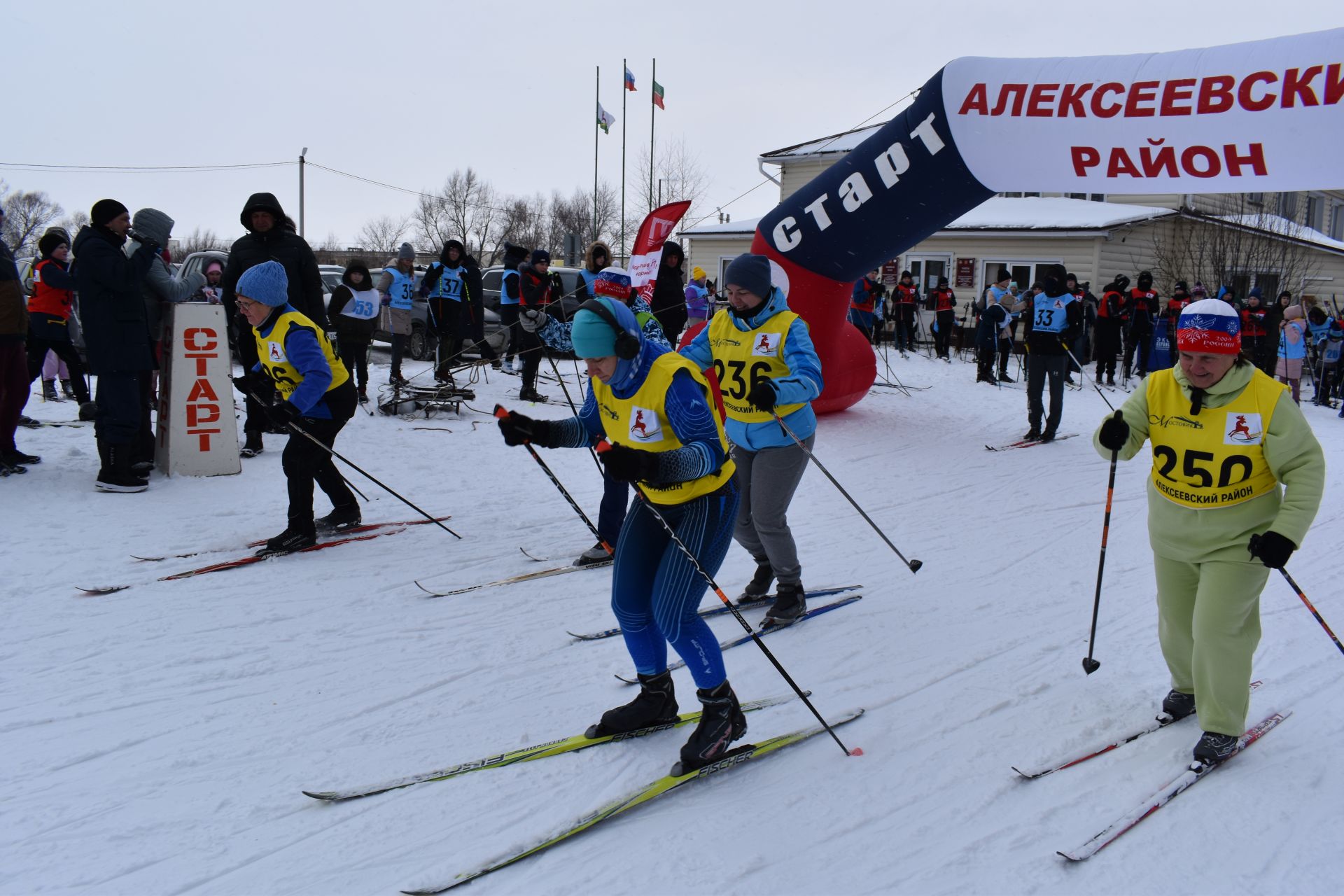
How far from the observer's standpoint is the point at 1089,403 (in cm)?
1402

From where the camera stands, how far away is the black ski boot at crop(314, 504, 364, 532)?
6.35 metres

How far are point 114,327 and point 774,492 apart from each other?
5.01 meters

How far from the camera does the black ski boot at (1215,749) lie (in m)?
3.39

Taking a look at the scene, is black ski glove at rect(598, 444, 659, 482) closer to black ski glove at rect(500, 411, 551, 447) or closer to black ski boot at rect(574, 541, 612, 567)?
black ski glove at rect(500, 411, 551, 447)

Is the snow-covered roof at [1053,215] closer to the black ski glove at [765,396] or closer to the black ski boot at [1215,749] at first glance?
the black ski glove at [765,396]

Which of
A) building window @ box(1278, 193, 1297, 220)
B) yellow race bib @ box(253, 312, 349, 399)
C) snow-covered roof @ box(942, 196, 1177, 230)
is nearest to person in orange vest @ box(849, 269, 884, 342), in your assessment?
snow-covered roof @ box(942, 196, 1177, 230)

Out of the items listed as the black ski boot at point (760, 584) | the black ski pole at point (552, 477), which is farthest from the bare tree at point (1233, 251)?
the black ski pole at point (552, 477)

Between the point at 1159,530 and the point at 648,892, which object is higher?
the point at 1159,530

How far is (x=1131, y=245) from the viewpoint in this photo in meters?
22.1

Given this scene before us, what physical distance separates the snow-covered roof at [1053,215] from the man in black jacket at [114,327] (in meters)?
18.1

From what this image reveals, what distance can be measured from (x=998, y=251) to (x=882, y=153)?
14.9 m

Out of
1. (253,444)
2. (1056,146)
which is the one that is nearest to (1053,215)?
(1056,146)

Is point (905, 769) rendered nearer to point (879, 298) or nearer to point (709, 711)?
point (709, 711)

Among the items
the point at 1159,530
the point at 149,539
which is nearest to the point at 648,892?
the point at 1159,530
